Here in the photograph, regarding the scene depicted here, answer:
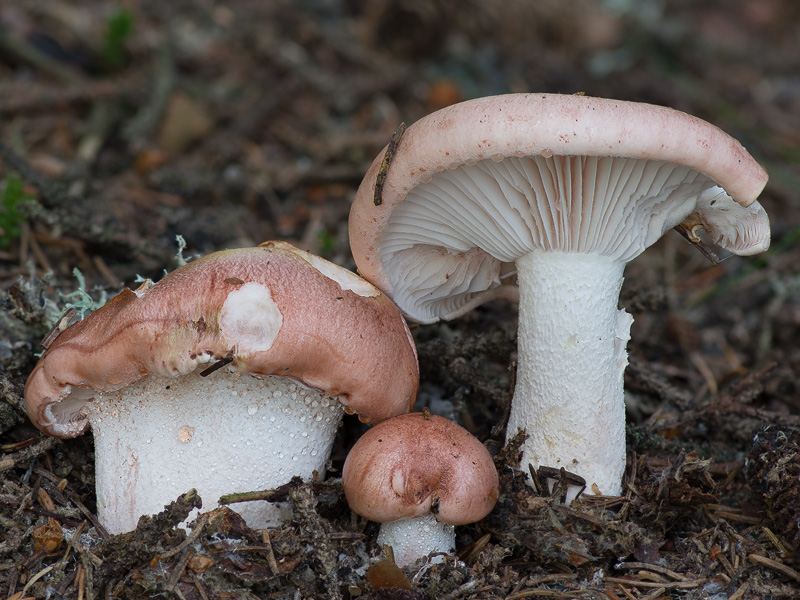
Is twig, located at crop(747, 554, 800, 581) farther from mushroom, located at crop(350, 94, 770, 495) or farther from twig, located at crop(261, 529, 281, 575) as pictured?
twig, located at crop(261, 529, 281, 575)

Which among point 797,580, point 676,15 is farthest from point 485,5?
point 797,580

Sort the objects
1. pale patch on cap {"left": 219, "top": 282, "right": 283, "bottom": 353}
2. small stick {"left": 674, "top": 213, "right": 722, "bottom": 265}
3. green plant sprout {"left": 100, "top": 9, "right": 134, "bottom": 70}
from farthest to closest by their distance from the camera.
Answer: green plant sprout {"left": 100, "top": 9, "right": 134, "bottom": 70} < small stick {"left": 674, "top": 213, "right": 722, "bottom": 265} < pale patch on cap {"left": 219, "top": 282, "right": 283, "bottom": 353}

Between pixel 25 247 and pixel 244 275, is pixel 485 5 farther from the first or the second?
pixel 244 275

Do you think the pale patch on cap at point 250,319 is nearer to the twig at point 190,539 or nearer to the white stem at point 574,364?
the twig at point 190,539

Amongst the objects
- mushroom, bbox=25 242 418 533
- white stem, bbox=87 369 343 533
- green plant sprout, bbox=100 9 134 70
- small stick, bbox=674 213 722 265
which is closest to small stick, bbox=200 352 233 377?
mushroom, bbox=25 242 418 533

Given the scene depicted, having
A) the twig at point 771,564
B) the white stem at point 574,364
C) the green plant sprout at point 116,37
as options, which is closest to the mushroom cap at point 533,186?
the white stem at point 574,364

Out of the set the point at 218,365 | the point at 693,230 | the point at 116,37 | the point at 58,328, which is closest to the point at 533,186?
the point at 693,230
